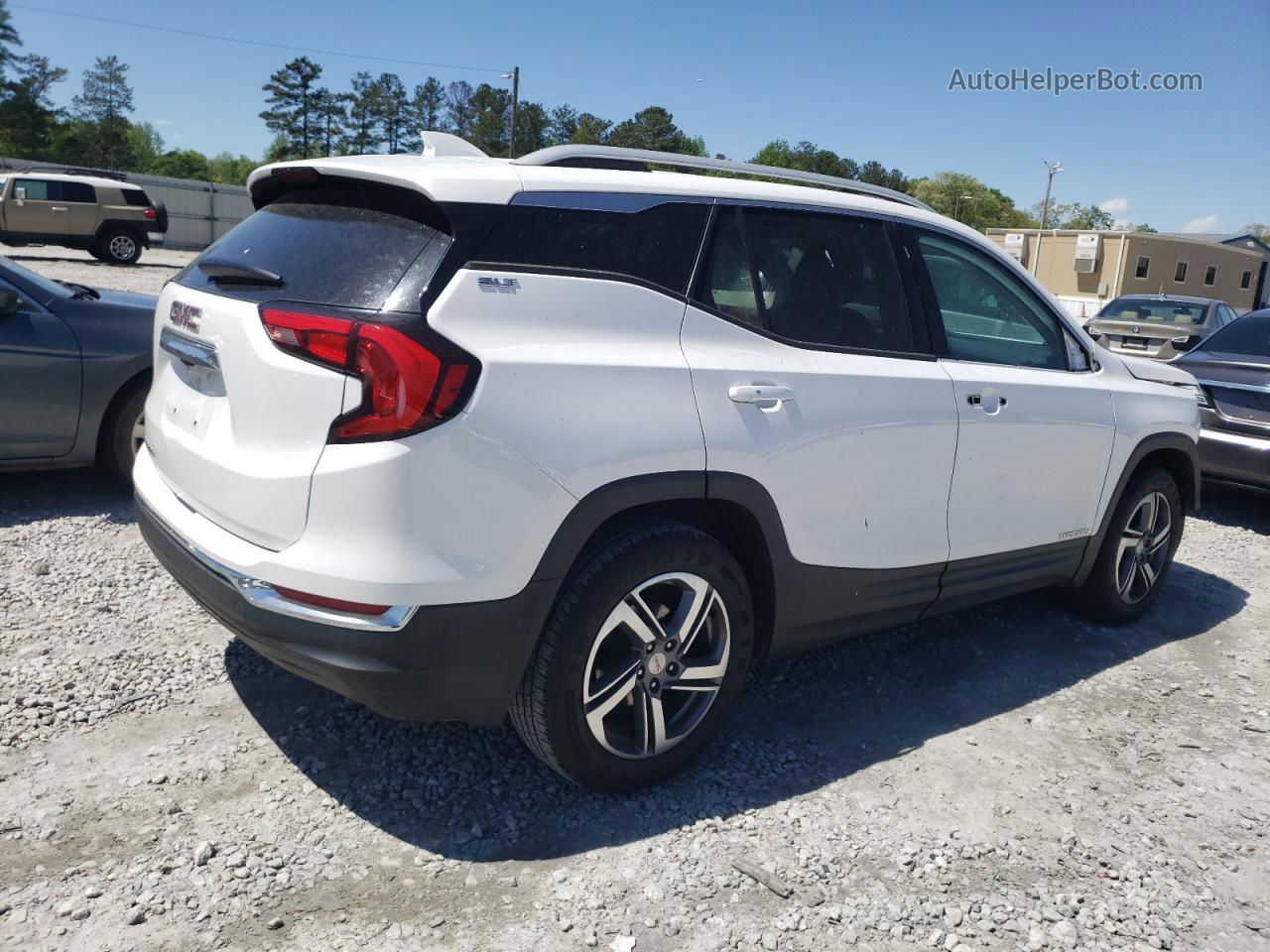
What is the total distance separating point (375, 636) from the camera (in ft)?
8.03

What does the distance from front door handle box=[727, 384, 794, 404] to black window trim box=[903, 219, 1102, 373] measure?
917mm

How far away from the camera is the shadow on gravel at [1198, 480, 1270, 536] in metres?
7.14

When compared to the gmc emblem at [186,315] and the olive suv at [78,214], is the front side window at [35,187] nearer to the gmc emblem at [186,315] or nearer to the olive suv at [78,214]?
the olive suv at [78,214]

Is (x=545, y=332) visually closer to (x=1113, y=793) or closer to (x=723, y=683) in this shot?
(x=723, y=683)

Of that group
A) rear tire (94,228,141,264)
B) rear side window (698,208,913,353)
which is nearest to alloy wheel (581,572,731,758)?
→ rear side window (698,208,913,353)

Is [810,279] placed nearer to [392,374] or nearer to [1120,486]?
[392,374]

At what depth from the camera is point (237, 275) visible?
2.83m

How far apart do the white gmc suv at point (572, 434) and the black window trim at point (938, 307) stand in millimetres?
18

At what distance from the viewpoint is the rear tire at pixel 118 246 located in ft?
78.2

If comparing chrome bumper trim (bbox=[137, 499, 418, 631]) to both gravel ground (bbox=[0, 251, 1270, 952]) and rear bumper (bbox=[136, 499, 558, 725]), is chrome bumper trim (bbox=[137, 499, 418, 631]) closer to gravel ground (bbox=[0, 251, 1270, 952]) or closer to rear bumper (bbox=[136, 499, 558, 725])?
rear bumper (bbox=[136, 499, 558, 725])

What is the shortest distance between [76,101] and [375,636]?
313ft

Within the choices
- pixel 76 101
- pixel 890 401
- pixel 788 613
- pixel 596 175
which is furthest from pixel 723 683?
pixel 76 101

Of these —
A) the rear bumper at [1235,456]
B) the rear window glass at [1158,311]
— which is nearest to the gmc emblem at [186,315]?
the rear bumper at [1235,456]

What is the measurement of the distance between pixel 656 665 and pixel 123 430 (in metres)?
3.95
